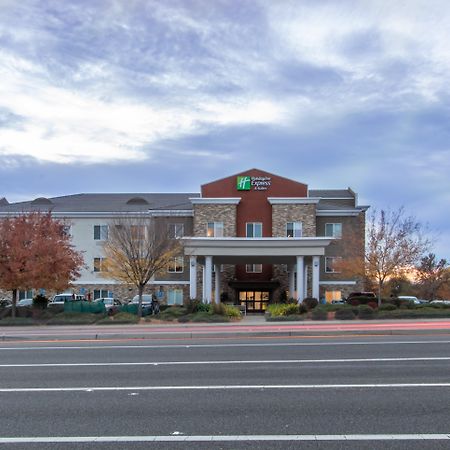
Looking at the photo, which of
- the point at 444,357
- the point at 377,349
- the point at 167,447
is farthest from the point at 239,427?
the point at 377,349

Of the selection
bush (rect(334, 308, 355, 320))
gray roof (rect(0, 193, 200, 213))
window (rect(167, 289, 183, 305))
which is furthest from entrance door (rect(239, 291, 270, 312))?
bush (rect(334, 308, 355, 320))

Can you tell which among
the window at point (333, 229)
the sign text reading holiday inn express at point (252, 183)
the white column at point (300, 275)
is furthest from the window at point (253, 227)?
the white column at point (300, 275)

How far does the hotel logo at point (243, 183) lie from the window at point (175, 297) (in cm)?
1013

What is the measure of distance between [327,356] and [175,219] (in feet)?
119

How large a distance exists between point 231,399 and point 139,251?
25.9 m

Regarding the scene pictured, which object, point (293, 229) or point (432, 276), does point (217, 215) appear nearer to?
point (293, 229)

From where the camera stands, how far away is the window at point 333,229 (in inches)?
1891

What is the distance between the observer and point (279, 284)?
4712 centimetres

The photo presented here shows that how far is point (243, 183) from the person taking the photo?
4719 cm

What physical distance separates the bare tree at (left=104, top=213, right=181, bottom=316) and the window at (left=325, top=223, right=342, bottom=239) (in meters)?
17.6

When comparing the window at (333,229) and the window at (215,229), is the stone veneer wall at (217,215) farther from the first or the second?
the window at (333,229)

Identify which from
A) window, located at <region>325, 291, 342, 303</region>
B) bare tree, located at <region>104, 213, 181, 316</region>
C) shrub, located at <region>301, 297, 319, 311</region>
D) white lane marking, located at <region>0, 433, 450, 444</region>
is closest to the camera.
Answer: white lane marking, located at <region>0, 433, 450, 444</region>

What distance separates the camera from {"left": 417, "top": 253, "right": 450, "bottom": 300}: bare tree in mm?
58344

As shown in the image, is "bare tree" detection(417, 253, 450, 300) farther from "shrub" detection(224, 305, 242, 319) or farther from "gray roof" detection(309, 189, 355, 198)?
"shrub" detection(224, 305, 242, 319)
